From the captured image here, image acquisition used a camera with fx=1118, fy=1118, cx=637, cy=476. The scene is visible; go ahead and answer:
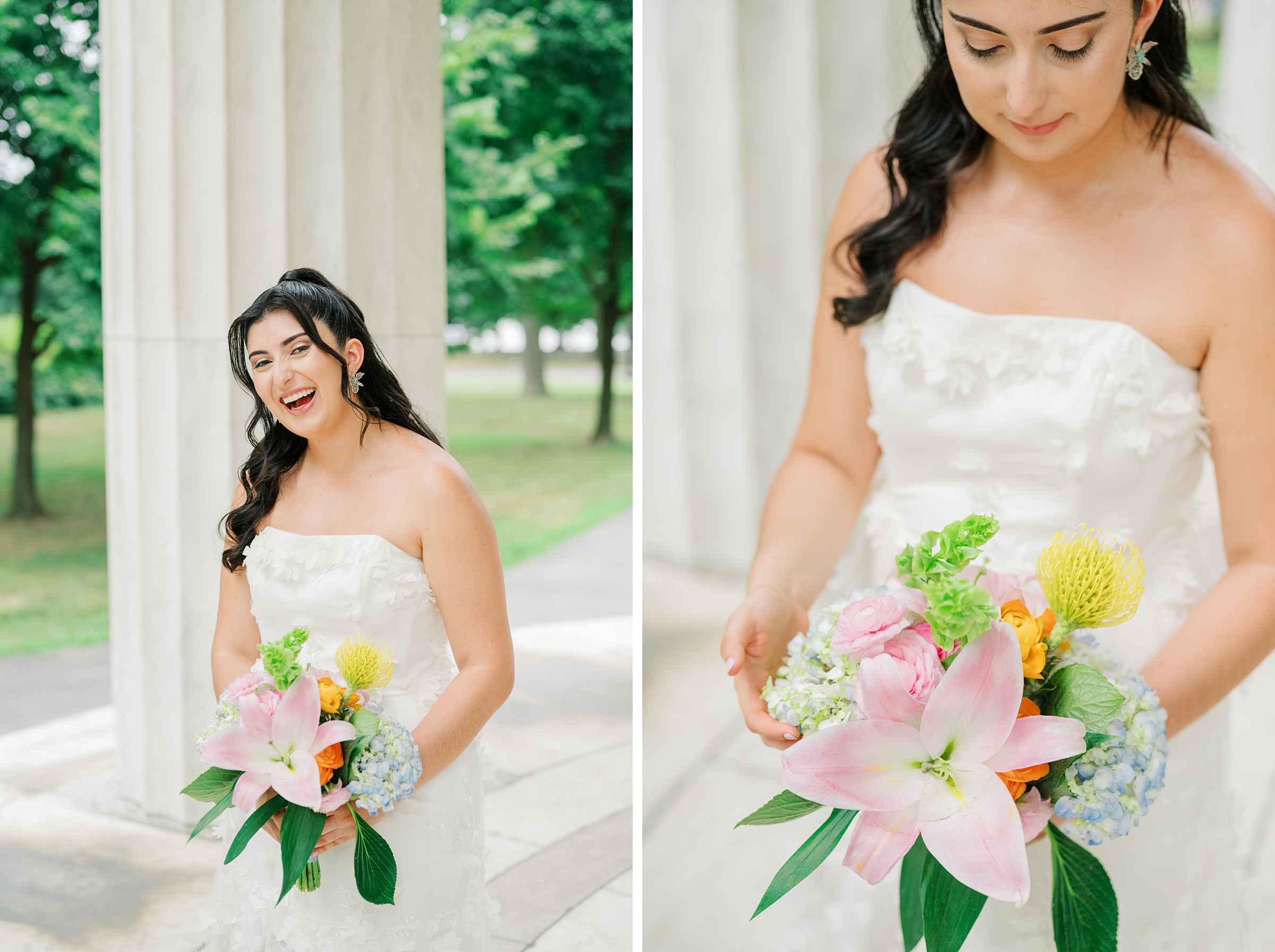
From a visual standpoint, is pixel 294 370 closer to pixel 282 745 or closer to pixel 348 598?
pixel 348 598

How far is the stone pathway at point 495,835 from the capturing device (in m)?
3.63

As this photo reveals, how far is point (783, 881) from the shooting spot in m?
1.38

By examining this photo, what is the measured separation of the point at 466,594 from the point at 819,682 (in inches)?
33.9

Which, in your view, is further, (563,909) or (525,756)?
(525,756)

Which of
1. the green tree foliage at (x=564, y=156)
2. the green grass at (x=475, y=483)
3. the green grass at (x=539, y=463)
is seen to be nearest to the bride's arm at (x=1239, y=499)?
the green grass at (x=475, y=483)

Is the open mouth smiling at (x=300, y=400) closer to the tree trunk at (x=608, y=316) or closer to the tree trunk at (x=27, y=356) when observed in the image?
the tree trunk at (x=27, y=356)

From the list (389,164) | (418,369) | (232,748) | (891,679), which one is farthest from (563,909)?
(891,679)

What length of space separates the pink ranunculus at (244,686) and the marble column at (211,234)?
1742 millimetres

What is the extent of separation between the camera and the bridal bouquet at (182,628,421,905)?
1.75m

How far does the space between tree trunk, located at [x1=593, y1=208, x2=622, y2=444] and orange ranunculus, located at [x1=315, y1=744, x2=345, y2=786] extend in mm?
13010

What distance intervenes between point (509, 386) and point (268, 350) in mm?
14442

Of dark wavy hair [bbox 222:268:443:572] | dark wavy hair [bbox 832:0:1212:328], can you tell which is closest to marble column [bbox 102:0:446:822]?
dark wavy hair [bbox 222:268:443:572]

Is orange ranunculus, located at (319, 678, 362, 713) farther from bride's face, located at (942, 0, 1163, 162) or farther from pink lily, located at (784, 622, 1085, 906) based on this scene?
bride's face, located at (942, 0, 1163, 162)

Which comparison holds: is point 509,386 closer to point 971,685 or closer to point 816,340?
point 816,340
